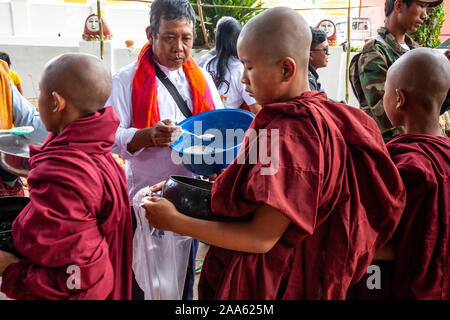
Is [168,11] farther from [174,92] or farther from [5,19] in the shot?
[5,19]

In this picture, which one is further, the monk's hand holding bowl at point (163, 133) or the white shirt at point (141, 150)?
the white shirt at point (141, 150)

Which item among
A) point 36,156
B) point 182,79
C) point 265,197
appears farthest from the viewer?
point 182,79

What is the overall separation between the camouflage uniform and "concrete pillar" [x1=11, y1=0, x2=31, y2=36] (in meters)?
10.6

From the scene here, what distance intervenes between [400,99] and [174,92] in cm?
115

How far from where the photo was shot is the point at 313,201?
108 cm

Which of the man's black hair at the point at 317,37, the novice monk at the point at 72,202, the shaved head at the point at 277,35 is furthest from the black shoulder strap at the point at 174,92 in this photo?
the man's black hair at the point at 317,37

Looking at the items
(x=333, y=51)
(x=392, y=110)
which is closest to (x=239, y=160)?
(x=392, y=110)

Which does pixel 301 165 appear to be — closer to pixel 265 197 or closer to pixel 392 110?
pixel 265 197

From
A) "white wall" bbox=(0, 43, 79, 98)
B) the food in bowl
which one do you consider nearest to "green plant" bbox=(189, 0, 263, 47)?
"white wall" bbox=(0, 43, 79, 98)

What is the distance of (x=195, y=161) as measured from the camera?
1.79 m

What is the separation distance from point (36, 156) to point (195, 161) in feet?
2.30

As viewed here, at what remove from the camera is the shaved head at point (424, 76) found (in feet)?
4.89

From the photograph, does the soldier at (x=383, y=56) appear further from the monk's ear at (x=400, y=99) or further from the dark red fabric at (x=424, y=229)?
the dark red fabric at (x=424, y=229)
